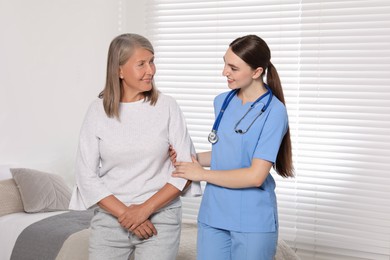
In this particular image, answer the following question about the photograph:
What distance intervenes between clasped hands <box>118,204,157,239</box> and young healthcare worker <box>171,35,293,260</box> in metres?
0.18

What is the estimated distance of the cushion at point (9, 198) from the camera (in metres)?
3.74

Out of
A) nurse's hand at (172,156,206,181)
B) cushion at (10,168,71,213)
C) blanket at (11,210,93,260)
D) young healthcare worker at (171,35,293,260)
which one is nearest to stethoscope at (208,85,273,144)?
young healthcare worker at (171,35,293,260)

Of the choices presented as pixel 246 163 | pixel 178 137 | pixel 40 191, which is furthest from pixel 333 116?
pixel 178 137

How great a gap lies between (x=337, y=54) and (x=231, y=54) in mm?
2056

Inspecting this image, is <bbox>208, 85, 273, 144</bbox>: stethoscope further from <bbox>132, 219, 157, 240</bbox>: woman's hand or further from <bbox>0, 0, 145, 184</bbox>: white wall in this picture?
<bbox>0, 0, 145, 184</bbox>: white wall

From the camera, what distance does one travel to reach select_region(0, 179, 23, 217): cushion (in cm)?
374

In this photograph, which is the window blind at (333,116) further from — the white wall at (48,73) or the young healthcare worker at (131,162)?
the young healthcare worker at (131,162)

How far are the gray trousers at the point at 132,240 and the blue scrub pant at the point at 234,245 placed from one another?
0.34 feet

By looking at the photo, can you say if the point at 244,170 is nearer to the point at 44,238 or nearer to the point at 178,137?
the point at 178,137

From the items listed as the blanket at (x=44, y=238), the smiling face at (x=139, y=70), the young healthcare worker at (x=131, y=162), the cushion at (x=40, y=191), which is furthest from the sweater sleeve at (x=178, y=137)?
the cushion at (x=40, y=191)

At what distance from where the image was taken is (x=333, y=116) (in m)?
4.16

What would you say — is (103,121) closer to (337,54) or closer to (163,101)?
(163,101)

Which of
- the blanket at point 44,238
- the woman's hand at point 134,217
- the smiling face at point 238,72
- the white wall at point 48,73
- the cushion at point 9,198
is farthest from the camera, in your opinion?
the white wall at point 48,73

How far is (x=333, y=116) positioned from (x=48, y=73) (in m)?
1.88
